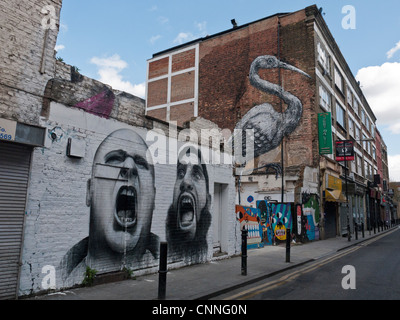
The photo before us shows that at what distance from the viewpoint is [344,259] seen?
40.6ft

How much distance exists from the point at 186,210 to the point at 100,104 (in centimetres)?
430

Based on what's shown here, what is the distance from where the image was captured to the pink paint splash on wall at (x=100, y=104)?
7.23 metres

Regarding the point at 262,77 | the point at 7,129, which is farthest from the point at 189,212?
the point at 262,77

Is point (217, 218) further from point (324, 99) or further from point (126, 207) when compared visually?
point (324, 99)

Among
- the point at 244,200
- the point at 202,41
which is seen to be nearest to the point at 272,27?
the point at 202,41

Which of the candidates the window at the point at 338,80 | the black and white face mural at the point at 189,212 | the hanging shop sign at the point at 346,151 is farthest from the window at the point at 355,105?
the black and white face mural at the point at 189,212

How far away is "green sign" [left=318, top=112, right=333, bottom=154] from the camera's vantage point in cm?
2113

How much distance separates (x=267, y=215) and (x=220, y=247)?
6.39 m

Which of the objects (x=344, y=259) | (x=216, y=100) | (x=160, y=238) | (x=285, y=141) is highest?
(x=216, y=100)

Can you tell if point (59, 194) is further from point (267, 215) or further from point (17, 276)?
point (267, 215)

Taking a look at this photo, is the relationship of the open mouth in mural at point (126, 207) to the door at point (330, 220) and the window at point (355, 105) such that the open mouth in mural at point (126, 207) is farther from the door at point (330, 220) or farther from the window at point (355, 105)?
the window at point (355, 105)

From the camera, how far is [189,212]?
10094 mm

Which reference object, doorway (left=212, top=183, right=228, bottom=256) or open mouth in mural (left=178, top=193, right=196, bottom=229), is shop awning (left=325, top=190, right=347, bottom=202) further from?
open mouth in mural (left=178, top=193, right=196, bottom=229)

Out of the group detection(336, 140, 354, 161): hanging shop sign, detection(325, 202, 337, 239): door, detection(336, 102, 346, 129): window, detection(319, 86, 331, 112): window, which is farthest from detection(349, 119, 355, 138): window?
detection(325, 202, 337, 239): door
